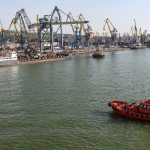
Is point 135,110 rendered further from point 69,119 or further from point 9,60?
point 9,60

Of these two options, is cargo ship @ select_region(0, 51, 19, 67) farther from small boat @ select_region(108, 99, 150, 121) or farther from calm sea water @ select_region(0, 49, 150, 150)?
small boat @ select_region(108, 99, 150, 121)

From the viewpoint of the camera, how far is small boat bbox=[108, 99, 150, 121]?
124 ft

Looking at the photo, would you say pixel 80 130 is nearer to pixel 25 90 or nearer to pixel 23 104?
pixel 23 104

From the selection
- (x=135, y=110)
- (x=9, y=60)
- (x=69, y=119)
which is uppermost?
(x=9, y=60)

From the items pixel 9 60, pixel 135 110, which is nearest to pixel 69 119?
pixel 135 110

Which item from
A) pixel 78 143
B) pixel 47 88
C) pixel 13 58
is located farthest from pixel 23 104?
pixel 13 58

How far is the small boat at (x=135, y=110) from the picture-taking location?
124 ft

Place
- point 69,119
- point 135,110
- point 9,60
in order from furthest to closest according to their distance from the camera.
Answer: point 9,60 → point 69,119 → point 135,110

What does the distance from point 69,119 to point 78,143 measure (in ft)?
25.7

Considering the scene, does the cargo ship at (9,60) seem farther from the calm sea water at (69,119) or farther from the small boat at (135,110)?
the small boat at (135,110)

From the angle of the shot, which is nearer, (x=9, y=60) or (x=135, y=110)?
(x=135, y=110)

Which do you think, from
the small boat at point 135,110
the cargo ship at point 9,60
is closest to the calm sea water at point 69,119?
the small boat at point 135,110

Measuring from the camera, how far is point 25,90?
59219mm

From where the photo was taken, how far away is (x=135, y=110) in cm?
3881
